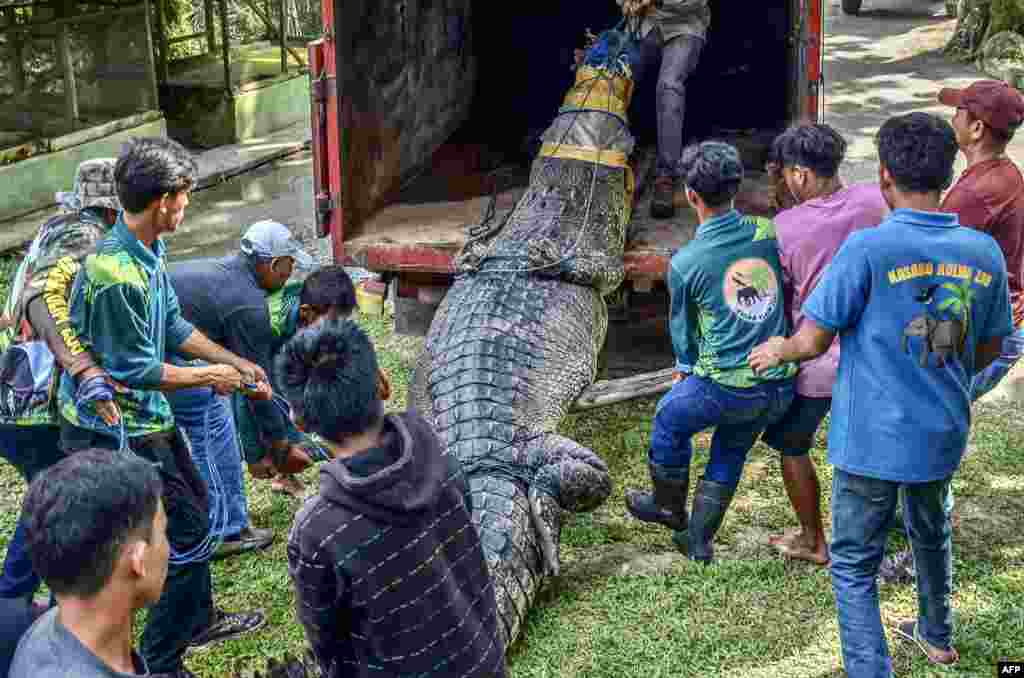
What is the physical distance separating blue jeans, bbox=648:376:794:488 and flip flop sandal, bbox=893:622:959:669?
69 centimetres

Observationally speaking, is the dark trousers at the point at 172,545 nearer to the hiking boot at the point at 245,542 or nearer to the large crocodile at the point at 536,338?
the large crocodile at the point at 536,338

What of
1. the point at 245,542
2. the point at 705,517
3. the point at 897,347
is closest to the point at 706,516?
the point at 705,517

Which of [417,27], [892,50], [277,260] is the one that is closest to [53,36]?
[417,27]

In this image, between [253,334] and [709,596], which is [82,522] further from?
[709,596]

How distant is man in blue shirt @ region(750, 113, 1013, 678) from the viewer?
291 centimetres

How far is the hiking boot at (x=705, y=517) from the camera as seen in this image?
12.6ft

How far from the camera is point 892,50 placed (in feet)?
47.9

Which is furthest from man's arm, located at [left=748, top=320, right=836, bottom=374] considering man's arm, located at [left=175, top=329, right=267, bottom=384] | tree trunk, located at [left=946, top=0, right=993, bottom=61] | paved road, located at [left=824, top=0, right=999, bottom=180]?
tree trunk, located at [left=946, top=0, right=993, bottom=61]

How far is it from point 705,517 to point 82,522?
2.54m

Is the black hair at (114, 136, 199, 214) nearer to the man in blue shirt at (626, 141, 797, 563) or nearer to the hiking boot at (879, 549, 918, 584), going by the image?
the man in blue shirt at (626, 141, 797, 563)

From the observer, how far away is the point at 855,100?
11.9 metres

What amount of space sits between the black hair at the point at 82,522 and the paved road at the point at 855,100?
225 inches

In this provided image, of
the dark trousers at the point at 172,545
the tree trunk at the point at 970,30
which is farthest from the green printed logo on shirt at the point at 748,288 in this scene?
the tree trunk at the point at 970,30

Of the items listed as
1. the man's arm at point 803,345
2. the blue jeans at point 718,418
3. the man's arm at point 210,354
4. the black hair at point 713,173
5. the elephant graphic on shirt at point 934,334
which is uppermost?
the black hair at point 713,173
